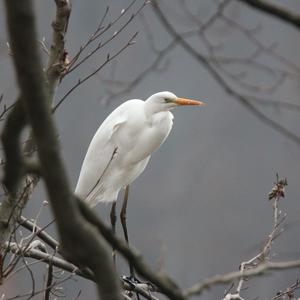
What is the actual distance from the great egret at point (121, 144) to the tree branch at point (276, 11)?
2.40 meters

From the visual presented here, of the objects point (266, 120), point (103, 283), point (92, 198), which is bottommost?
point (103, 283)

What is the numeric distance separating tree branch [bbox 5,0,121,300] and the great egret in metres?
2.53

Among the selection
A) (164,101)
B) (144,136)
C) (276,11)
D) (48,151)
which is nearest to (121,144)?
(144,136)

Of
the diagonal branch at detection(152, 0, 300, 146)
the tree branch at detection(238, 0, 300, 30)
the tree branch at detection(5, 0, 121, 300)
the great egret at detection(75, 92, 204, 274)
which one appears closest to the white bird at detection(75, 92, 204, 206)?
the great egret at detection(75, 92, 204, 274)

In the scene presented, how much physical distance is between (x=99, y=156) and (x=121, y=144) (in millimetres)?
111

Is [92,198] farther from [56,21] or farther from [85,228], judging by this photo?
[85,228]

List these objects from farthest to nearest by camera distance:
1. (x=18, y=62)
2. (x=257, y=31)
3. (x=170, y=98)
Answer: (x=170, y=98) < (x=257, y=31) < (x=18, y=62)

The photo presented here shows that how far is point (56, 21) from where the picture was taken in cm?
197

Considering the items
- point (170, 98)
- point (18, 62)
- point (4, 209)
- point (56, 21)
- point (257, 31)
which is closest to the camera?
point (18, 62)

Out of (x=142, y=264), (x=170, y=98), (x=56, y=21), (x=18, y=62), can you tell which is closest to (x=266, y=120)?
(x=142, y=264)

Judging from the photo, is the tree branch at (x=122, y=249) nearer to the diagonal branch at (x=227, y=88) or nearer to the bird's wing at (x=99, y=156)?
the diagonal branch at (x=227, y=88)

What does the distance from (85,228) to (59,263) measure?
1.64 m

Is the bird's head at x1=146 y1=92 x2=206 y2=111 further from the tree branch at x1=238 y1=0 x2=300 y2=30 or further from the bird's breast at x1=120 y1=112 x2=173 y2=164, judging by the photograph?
the tree branch at x1=238 y1=0 x2=300 y2=30

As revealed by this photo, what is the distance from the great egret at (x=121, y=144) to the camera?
3.25 m
